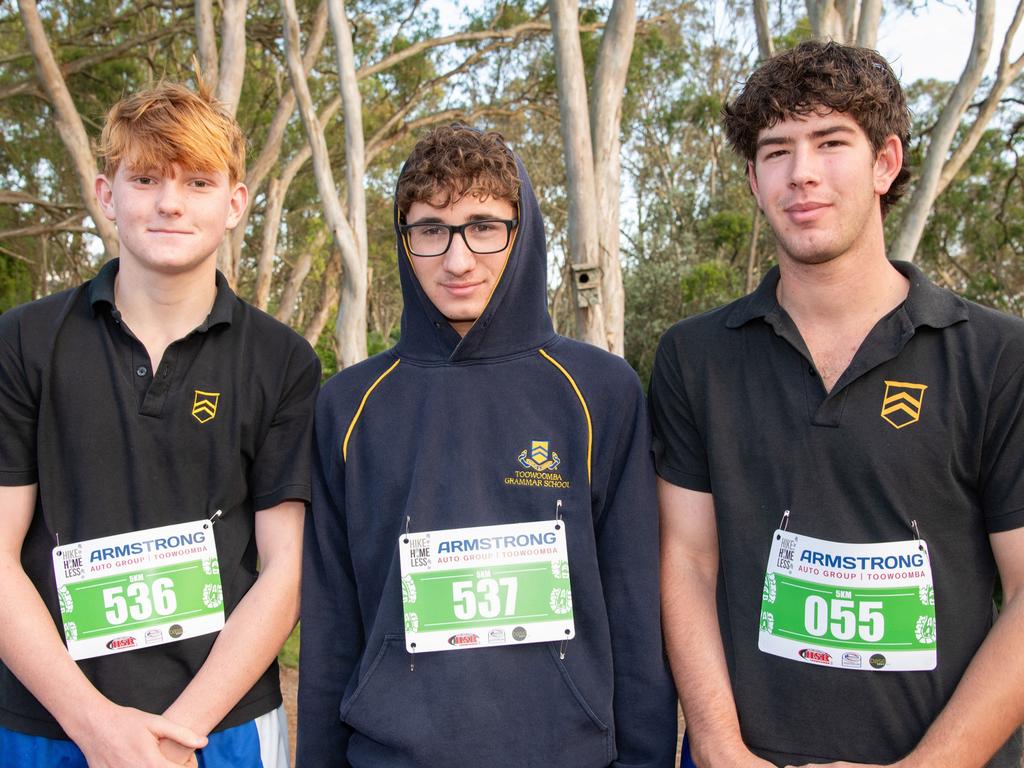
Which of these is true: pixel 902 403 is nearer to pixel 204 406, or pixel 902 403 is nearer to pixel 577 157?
pixel 204 406

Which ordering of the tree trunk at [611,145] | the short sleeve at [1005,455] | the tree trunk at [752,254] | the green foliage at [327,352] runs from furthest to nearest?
1. the green foliage at [327,352]
2. the tree trunk at [752,254]
3. the tree trunk at [611,145]
4. the short sleeve at [1005,455]

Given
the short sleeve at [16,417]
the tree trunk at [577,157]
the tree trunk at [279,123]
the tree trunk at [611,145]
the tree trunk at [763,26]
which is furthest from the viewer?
the tree trunk at [279,123]

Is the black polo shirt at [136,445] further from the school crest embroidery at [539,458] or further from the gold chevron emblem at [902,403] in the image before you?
the gold chevron emblem at [902,403]

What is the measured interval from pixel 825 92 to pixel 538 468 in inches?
44.5

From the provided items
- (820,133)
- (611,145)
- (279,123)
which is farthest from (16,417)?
(279,123)

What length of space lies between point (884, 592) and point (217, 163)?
6.25ft

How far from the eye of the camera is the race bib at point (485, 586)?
2.29 metres

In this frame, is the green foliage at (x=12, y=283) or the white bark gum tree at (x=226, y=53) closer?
the white bark gum tree at (x=226, y=53)

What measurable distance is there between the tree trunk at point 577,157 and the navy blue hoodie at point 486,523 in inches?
217

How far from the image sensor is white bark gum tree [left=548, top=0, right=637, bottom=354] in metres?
8.25

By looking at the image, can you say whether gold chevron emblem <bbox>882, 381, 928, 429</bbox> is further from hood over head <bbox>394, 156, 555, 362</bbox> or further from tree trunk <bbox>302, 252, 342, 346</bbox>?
tree trunk <bbox>302, 252, 342, 346</bbox>

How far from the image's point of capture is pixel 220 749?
2.42 m

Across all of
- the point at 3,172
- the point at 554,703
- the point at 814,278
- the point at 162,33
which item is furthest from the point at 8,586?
the point at 3,172

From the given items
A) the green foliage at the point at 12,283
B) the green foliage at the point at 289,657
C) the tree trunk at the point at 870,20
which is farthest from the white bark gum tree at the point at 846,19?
the green foliage at the point at 12,283
